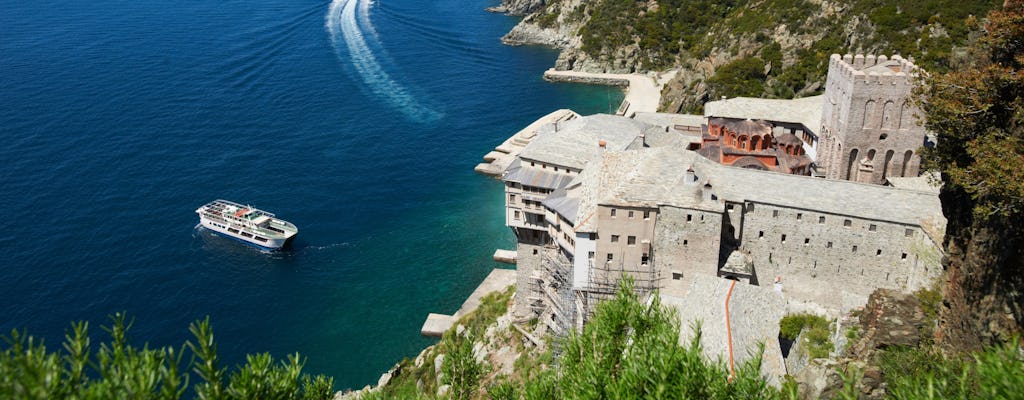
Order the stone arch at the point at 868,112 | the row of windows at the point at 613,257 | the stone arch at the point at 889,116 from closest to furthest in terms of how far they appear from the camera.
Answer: the row of windows at the point at 613,257 → the stone arch at the point at 889,116 → the stone arch at the point at 868,112

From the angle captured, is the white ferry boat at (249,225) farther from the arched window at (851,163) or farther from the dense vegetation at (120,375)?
the dense vegetation at (120,375)

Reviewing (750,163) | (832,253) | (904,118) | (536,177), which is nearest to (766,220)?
(832,253)

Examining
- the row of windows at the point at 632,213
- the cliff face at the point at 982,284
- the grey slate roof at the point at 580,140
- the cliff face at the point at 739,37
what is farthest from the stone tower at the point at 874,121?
the cliff face at the point at 739,37

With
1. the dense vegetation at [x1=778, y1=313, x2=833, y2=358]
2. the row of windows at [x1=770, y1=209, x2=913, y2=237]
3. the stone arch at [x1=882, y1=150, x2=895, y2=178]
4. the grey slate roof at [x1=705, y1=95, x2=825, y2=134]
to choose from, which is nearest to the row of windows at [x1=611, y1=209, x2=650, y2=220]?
the row of windows at [x1=770, y1=209, x2=913, y2=237]

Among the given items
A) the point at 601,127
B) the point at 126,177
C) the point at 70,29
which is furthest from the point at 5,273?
the point at 70,29

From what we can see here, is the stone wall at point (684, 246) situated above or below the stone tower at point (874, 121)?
below

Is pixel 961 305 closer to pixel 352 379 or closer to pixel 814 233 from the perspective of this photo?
pixel 814 233
